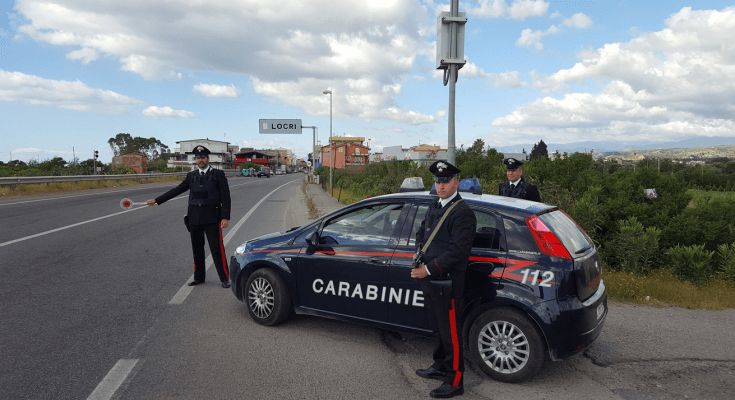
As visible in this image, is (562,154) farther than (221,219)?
Yes

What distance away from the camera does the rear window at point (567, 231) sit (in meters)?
3.53

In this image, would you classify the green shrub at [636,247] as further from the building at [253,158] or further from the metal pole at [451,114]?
the building at [253,158]

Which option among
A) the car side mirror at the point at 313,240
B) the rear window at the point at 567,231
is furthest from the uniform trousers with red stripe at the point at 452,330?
the car side mirror at the point at 313,240

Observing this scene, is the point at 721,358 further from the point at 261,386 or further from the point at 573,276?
the point at 261,386

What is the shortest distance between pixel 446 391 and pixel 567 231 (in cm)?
159

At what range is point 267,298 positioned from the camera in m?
4.67

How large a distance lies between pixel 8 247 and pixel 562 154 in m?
11.1

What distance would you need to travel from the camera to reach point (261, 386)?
11.0 feet

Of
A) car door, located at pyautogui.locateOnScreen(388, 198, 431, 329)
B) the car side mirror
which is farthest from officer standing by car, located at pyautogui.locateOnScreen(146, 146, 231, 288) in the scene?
car door, located at pyautogui.locateOnScreen(388, 198, 431, 329)

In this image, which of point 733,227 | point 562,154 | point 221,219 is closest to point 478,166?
point 562,154

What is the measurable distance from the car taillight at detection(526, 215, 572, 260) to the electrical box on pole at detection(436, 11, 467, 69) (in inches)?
178

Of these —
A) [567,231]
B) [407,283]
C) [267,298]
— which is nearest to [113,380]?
[267,298]

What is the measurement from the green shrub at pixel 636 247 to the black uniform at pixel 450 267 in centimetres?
457

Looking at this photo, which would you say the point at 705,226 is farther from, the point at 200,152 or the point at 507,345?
the point at 200,152
